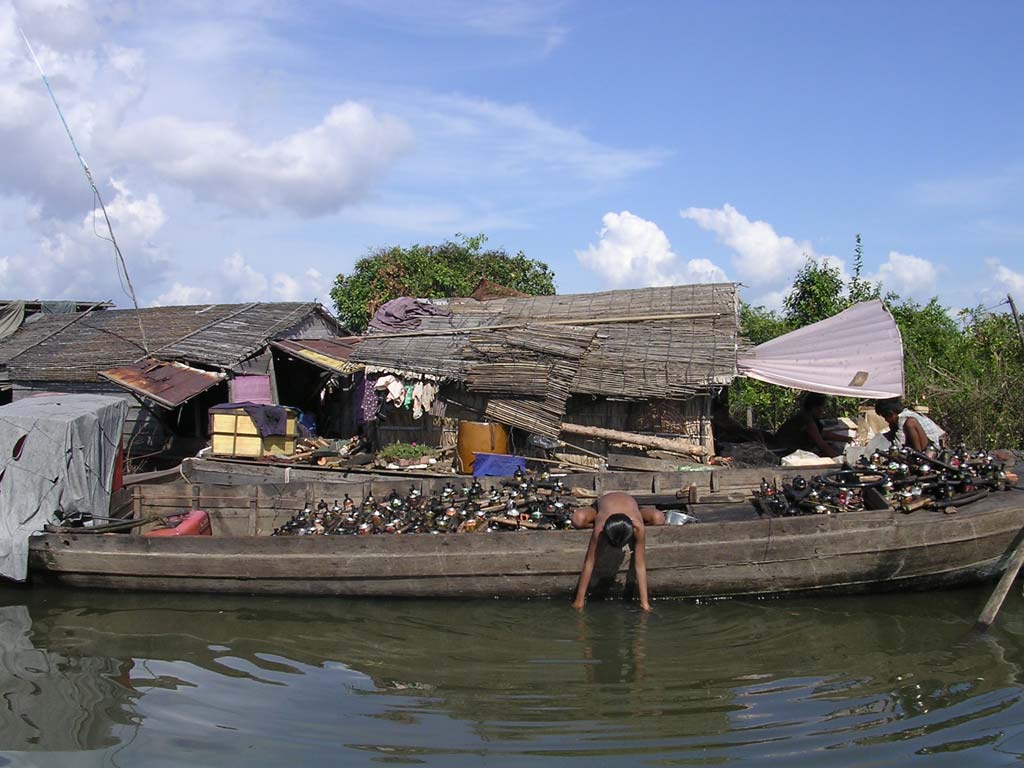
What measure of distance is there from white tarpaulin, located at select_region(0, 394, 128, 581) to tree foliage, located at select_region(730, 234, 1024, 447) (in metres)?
9.23

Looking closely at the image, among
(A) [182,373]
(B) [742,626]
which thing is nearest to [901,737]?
(B) [742,626]

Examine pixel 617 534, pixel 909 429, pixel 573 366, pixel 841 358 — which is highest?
pixel 841 358

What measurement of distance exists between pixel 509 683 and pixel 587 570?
1.60 meters

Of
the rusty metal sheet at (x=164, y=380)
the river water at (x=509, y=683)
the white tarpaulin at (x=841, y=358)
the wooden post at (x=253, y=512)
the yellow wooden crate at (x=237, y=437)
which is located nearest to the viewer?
the river water at (x=509, y=683)

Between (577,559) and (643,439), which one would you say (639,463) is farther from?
(577,559)

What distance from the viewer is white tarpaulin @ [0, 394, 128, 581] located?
8234 millimetres

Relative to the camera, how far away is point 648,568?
7.55m

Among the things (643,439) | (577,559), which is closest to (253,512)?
(577,559)

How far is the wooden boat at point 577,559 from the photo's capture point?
7.36 metres

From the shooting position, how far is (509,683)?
5.98 m

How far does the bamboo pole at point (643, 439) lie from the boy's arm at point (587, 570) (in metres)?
4.09

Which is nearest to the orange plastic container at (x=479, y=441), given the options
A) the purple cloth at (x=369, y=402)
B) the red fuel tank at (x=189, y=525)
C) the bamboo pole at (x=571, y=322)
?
the purple cloth at (x=369, y=402)

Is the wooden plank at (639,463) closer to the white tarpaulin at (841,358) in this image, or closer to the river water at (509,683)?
the white tarpaulin at (841,358)

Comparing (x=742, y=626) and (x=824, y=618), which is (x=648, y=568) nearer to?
(x=742, y=626)
